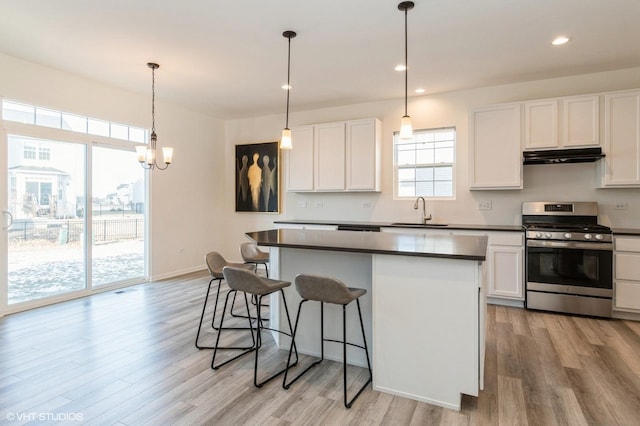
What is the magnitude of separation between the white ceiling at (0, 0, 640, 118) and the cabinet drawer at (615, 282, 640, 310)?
7.82 ft

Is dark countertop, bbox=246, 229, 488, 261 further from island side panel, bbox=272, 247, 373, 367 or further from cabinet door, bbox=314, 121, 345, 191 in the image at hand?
cabinet door, bbox=314, 121, 345, 191

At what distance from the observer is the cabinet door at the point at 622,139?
3840 mm

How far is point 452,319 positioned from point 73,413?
90.9 inches

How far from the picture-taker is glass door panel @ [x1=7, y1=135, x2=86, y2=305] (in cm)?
399

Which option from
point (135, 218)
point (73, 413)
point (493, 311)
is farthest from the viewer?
point (135, 218)

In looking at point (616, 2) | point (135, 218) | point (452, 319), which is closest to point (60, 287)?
point (135, 218)

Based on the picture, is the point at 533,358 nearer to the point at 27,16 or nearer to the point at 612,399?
Answer: the point at 612,399

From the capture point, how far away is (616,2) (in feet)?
8.96

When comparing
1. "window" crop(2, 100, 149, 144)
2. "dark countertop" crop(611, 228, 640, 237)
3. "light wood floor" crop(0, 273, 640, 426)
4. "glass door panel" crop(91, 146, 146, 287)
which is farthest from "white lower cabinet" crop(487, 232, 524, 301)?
"window" crop(2, 100, 149, 144)

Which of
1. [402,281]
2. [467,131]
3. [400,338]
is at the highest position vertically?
[467,131]

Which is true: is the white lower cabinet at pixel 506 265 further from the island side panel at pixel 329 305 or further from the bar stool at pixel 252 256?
the bar stool at pixel 252 256

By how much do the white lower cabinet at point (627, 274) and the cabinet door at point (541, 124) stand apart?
126cm

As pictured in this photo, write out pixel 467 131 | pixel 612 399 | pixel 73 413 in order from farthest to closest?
pixel 467 131
pixel 612 399
pixel 73 413

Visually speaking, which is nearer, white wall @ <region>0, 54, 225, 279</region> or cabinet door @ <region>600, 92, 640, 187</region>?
cabinet door @ <region>600, 92, 640, 187</region>
